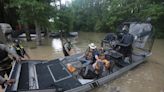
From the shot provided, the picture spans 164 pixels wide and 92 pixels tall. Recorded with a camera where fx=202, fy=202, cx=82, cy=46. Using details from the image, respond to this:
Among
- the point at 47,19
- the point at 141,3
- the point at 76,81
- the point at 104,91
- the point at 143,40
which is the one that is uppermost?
the point at 141,3

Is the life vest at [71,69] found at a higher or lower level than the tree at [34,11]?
lower

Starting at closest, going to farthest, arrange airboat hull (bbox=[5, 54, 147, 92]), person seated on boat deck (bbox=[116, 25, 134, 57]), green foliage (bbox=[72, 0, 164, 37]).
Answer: airboat hull (bbox=[5, 54, 147, 92]) < person seated on boat deck (bbox=[116, 25, 134, 57]) < green foliage (bbox=[72, 0, 164, 37])

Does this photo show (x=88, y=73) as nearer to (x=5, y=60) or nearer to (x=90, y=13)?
(x=5, y=60)

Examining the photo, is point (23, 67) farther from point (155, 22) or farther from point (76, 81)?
point (155, 22)

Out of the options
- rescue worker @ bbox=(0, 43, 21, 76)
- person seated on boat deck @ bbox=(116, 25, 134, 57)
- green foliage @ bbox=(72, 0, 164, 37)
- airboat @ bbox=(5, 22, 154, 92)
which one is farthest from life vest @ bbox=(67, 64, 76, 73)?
green foliage @ bbox=(72, 0, 164, 37)

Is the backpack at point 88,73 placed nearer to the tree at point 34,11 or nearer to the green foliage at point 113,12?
the tree at point 34,11

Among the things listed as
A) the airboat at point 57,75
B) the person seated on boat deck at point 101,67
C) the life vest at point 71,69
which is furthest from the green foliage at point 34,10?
the person seated on boat deck at point 101,67

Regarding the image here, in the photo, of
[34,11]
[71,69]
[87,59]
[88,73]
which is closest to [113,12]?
[34,11]

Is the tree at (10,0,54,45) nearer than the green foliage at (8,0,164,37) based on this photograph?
Yes

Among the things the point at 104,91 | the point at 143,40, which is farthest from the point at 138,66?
the point at 104,91

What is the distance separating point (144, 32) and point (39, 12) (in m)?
6.72

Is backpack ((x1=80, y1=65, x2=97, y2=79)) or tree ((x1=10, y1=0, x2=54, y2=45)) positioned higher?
tree ((x1=10, y1=0, x2=54, y2=45))

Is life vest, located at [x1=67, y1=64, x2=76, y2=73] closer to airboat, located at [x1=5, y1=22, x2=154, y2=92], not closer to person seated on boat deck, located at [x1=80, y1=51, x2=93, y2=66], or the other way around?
airboat, located at [x1=5, y1=22, x2=154, y2=92]

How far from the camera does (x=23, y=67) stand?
20.2 feet
